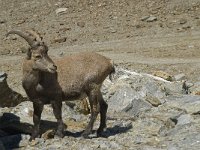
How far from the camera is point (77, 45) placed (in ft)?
94.1

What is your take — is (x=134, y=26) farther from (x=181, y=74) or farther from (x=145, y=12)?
(x=181, y=74)

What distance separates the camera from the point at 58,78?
1207 cm

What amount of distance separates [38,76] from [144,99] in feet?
12.0

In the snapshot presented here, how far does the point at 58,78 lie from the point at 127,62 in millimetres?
12492

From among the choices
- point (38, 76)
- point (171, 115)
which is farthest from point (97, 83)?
point (171, 115)

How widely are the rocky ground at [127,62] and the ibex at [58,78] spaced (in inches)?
26.0

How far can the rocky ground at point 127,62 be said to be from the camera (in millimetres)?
12234

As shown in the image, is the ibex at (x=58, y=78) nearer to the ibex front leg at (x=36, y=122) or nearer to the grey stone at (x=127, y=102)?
the ibex front leg at (x=36, y=122)

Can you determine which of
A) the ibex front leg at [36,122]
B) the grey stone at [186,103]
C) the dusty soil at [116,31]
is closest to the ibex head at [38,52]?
the ibex front leg at [36,122]

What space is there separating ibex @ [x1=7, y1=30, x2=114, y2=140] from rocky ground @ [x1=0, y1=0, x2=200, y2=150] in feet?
2.17

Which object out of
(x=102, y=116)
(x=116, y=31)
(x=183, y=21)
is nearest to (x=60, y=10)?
(x=116, y=31)

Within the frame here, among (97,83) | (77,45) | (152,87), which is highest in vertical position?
(97,83)

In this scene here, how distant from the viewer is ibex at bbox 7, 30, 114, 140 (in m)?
11.7

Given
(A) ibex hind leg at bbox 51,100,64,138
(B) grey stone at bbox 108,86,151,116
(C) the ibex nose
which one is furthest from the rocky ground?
(C) the ibex nose
